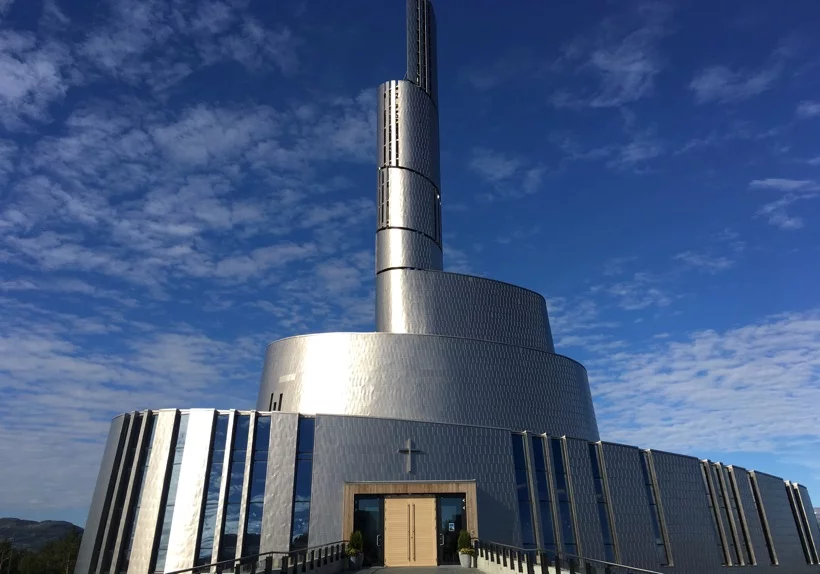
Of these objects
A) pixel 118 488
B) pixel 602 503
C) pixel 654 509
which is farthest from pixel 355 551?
pixel 654 509

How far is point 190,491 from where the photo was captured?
104ft

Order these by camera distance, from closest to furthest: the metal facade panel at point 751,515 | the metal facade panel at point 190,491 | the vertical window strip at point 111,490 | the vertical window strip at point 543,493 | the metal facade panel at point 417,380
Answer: the metal facade panel at point 190,491 < the vertical window strip at point 111,490 < the vertical window strip at point 543,493 < the metal facade panel at point 417,380 < the metal facade panel at point 751,515

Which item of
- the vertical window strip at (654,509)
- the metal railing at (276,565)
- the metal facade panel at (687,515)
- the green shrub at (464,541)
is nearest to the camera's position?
the metal railing at (276,565)

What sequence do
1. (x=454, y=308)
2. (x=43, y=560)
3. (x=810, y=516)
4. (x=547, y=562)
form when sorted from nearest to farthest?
(x=547, y=562) < (x=454, y=308) < (x=810, y=516) < (x=43, y=560)

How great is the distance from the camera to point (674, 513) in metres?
39.6

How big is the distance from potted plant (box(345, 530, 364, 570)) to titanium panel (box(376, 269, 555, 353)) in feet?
72.4

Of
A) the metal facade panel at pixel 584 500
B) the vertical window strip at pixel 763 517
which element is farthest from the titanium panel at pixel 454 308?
the vertical window strip at pixel 763 517

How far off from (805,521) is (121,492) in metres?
60.9

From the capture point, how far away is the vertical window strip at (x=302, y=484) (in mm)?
30391

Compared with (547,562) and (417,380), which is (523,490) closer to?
(417,380)

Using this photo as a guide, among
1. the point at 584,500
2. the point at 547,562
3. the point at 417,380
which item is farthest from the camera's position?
the point at 417,380

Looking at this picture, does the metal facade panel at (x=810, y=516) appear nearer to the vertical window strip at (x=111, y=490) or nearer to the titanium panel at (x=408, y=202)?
the titanium panel at (x=408, y=202)

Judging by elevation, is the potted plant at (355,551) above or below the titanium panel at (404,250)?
below

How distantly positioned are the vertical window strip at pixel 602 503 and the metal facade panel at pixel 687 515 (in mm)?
5282
